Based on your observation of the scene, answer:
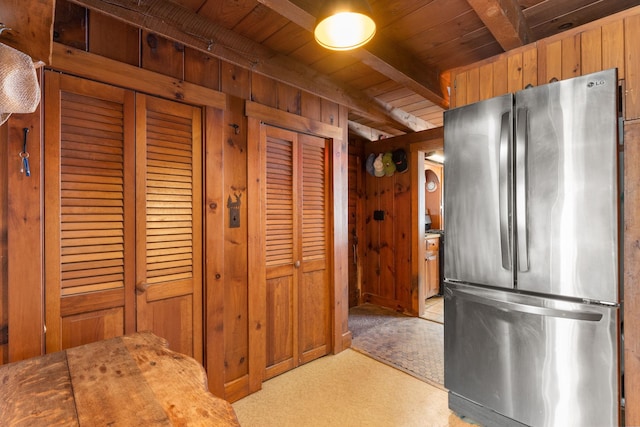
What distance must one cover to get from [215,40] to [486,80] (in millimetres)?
1779

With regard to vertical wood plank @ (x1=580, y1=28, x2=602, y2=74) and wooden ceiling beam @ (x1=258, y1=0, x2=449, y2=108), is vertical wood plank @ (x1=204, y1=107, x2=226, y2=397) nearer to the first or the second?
wooden ceiling beam @ (x1=258, y1=0, x2=449, y2=108)

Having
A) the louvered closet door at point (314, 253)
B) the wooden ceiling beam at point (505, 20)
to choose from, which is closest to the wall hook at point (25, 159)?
the louvered closet door at point (314, 253)

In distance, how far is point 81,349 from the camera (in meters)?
1.32

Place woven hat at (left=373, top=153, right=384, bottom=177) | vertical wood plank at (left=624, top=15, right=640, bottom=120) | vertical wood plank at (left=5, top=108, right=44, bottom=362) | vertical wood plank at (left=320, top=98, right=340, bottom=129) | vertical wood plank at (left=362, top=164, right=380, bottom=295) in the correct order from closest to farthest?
vertical wood plank at (left=5, top=108, right=44, bottom=362) < vertical wood plank at (left=624, top=15, right=640, bottom=120) < vertical wood plank at (left=320, top=98, right=340, bottom=129) < woven hat at (left=373, top=153, right=384, bottom=177) < vertical wood plank at (left=362, top=164, right=380, bottom=295)

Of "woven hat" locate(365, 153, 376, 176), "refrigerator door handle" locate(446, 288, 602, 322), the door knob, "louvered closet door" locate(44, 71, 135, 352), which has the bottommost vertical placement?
"refrigerator door handle" locate(446, 288, 602, 322)

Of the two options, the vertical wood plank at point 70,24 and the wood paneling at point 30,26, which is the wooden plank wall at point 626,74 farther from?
the vertical wood plank at point 70,24

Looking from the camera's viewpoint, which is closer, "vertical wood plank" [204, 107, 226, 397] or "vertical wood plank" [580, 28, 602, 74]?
"vertical wood plank" [580, 28, 602, 74]

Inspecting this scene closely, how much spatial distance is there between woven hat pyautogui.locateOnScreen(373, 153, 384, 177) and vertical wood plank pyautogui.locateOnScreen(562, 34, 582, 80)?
97.3 inches

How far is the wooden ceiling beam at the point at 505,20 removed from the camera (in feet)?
5.59

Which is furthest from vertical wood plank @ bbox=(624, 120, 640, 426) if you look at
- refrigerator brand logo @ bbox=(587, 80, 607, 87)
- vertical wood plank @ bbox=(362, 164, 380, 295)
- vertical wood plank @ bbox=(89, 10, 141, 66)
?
vertical wood plank @ bbox=(362, 164, 380, 295)

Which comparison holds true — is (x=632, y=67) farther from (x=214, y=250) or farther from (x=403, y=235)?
(x=403, y=235)

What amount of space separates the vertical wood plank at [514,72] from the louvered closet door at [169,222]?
6.47 feet

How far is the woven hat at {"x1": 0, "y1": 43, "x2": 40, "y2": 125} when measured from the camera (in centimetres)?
94

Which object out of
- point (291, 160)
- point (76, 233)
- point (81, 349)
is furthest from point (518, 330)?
point (76, 233)
